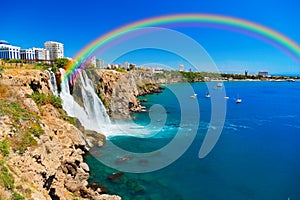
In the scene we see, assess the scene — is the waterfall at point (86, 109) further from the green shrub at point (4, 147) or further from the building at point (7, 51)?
the building at point (7, 51)

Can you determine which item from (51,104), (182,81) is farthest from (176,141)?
(182,81)

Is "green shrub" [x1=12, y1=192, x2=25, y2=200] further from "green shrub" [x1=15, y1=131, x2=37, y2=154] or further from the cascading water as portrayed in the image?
the cascading water

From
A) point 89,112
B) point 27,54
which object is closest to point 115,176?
point 89,112

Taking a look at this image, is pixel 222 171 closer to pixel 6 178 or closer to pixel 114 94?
pixel 6 178

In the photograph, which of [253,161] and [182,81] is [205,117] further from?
[182,81]

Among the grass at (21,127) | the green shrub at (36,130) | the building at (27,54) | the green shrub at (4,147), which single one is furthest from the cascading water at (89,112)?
the building at (27,54)

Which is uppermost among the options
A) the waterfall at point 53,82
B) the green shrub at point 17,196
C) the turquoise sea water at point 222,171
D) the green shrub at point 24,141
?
the waterfall at point 53,82

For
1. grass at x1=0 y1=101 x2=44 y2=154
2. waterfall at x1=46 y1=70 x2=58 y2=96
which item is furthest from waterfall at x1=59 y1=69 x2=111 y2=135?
grass at x1=0 y1=101 x2=44 y2=154
